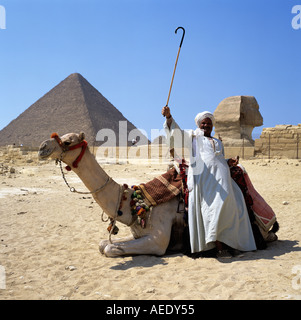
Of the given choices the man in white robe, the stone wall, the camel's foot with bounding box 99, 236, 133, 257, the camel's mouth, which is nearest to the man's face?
the man in white robe

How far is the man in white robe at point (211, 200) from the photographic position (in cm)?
344

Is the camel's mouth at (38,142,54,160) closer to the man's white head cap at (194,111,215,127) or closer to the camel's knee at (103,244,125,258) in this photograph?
the camel's knee at (103,244,125,258)

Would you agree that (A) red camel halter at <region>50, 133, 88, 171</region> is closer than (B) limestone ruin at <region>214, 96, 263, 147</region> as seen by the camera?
Yes

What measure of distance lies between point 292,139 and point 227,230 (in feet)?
50.5

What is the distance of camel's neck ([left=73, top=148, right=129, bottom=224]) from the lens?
3.53 metres

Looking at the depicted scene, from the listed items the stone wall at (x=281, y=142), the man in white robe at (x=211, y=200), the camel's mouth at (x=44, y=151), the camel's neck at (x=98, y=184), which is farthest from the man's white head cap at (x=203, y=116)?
the stone wall at (x=281, y=142)

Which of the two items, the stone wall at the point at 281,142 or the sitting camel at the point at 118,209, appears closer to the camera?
the sitting camel at the point at 118,209

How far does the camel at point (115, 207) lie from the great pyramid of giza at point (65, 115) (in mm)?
102766

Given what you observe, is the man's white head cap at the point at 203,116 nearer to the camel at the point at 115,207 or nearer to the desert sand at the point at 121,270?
the camel at the point at 115,207

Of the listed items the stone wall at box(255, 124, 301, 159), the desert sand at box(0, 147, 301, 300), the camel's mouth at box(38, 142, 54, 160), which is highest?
the stone wall at box(255, 124, 301, 159)

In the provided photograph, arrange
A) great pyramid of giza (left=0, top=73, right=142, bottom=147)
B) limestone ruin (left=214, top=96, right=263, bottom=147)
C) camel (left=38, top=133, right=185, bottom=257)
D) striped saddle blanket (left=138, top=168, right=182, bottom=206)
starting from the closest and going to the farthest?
camel (left=38, top=133, right=185, bottom=257), striped saddle blanket (left=138, top=168, right=182, bottom=206), limestone ruin (left=214, top=96, right=263, bottom=147), great pyramid of giza (left=0, top=73, right=142, bottom=147)

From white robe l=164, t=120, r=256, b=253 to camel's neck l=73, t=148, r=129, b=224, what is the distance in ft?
2.58

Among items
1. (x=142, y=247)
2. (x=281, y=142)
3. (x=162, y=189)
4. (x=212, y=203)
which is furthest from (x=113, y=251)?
(x=281, y=142)
